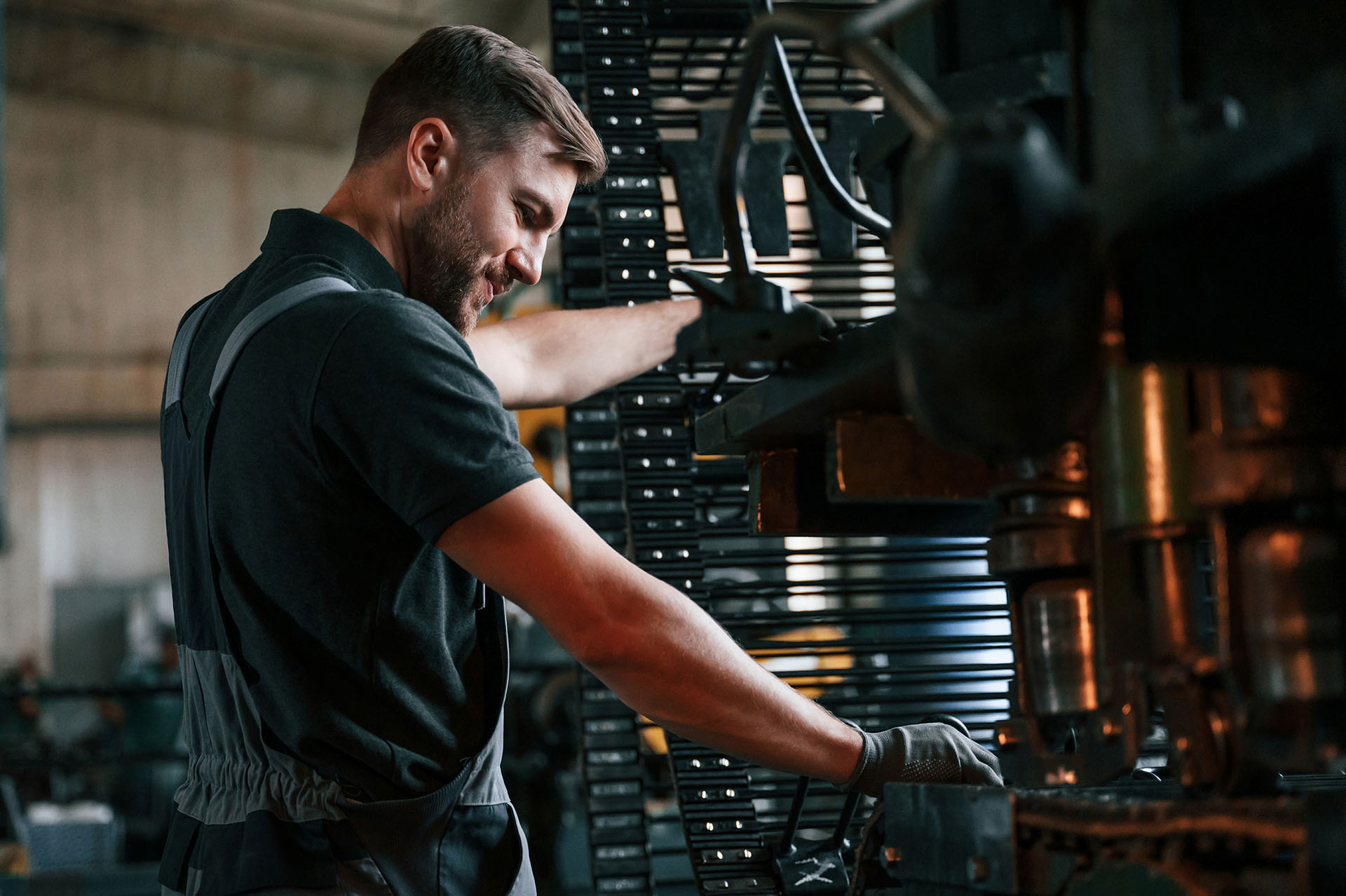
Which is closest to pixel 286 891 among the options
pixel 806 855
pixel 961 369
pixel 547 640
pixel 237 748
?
pixel 237 748

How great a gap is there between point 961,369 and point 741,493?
1.16 meters

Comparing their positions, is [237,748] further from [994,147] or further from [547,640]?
[547,640]

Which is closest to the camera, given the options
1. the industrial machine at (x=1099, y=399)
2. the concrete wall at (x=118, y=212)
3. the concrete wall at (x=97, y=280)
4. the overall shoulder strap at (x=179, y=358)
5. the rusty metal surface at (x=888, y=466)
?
the industrial machine at (x=1099, y=399)

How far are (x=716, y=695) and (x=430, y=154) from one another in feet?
2.70

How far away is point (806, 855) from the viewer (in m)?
1.31

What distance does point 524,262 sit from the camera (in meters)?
1.77

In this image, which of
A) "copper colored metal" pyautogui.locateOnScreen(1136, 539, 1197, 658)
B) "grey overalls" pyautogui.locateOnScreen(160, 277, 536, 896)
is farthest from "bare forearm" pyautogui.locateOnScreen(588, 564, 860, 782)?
"copper colored metal" pyautogui.locateOnScreen(1136, 539, 1197, 658)

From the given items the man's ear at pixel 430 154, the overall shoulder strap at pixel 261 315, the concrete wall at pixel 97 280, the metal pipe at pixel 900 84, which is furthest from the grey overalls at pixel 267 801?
the concrete wall at pixel 97 280

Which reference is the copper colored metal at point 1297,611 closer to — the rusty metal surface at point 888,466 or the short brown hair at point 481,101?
the rusty metal surface at point 888,466

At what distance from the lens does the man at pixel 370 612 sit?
117cm

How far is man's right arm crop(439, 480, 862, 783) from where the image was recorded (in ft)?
3.81

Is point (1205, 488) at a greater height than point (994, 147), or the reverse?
point (994, 147)

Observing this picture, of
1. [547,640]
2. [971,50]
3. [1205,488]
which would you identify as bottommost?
[547,640]

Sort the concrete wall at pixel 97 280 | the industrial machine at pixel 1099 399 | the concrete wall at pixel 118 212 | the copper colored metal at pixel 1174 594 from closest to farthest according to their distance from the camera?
1. the industrial machine at pixel 1099 399
2. the copper colored metal at pixel 1174 594
3. the concrete wall at pixel 118 212
4. the concrete wall at pixel 97 280
